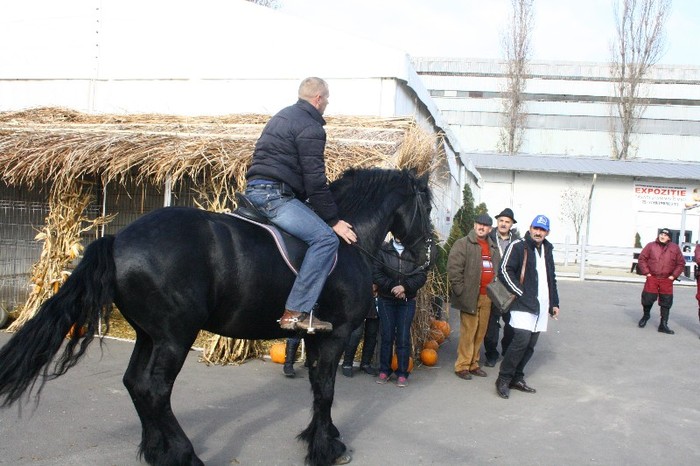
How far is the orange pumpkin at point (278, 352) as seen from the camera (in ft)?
26.4

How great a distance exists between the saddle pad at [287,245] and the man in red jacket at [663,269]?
957 centimetres

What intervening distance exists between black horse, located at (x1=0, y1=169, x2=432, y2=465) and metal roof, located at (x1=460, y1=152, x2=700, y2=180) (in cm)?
2972

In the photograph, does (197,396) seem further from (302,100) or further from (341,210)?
(302,100)

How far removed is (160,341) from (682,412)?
5742mm

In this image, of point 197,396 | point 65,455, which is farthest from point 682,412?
point 65,455

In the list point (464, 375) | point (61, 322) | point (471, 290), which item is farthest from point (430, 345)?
point (61, 322)

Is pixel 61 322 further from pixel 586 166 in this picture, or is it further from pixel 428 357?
pixel 586 166

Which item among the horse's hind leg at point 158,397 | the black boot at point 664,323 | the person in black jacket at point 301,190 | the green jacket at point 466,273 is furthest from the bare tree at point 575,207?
the horse's hind leg at point 158,397

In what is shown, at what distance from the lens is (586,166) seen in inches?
1347

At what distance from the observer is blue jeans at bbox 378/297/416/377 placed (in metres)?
7.51

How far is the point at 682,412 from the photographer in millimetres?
6934

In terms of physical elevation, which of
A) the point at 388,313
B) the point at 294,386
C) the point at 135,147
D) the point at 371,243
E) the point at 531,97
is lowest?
the point at 294,386

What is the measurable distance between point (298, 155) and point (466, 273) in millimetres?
3978

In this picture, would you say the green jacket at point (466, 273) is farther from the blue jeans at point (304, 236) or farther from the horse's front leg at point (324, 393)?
the blue jeans at point (304, 236)
